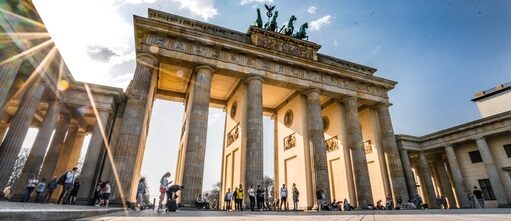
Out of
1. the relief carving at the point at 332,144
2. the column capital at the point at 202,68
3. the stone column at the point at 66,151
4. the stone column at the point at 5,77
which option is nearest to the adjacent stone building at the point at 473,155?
the relief carving at the point at 332,144

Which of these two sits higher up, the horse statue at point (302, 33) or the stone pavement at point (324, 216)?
the horse statue at point (302, 33)

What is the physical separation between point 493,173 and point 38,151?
35261mm

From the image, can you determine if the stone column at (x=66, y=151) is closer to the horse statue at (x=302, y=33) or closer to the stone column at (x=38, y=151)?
the stone column at (x=38, y=151)

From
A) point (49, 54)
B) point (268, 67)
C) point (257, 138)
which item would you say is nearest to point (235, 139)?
point (257, 138)

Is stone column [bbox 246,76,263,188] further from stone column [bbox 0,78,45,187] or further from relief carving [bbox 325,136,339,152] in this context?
stone column [bbox 0,78,45,187]

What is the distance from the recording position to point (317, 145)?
59.8ft

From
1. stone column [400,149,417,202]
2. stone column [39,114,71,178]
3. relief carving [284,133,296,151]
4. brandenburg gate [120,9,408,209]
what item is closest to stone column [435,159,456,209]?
stone column [400,149,417,202]

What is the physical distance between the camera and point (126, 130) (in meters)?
14.4

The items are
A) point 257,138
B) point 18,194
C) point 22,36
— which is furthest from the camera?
point 257,138

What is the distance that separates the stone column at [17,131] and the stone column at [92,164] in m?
3.25

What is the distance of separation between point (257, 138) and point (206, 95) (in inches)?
174

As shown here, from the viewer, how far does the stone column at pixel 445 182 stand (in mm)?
28094

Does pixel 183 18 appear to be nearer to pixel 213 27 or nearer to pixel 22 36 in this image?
pixel 213 27

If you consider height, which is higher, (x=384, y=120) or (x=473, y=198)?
(x=384, y=120)
